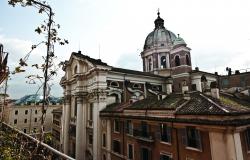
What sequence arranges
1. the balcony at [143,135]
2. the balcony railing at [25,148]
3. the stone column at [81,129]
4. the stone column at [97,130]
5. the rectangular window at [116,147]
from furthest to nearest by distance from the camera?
1. the stone column at [81,129]
2. the stone column at [97,130]
3. the rectangular window at [116,147]
4. the balcony at [143,135]
5. the balcony railing at [25,148]

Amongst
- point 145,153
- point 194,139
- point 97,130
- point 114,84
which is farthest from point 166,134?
point 114,84

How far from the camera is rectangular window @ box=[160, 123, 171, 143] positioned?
13.6 meters

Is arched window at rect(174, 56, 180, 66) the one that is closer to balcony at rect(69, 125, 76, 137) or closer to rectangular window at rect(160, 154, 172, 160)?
balcony at rect(69, 125, 76, 137)

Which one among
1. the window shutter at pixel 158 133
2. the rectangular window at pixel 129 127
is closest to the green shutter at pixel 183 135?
the window shutter at pixel 158 133

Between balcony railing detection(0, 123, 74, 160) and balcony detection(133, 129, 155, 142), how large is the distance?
11532 millimetres

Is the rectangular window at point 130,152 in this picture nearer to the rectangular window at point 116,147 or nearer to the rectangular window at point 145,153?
the rectangular window at point 145,153

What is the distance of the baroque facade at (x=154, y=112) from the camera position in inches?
424

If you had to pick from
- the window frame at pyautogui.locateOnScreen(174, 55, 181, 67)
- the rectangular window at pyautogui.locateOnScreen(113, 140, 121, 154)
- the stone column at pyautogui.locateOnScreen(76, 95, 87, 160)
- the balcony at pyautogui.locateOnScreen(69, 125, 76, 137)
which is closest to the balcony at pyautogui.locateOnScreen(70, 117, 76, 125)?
the balcony at pyautogui.locateOnScreen(69, 125, 76, 137)

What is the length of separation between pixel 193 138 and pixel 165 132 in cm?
250

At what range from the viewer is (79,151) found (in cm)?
2498

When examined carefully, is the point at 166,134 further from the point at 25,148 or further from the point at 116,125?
the point at 25,148

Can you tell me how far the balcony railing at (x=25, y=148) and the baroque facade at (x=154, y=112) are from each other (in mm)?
1767

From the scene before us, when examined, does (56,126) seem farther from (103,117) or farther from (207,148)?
(207,148)

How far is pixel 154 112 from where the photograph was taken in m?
15.0
